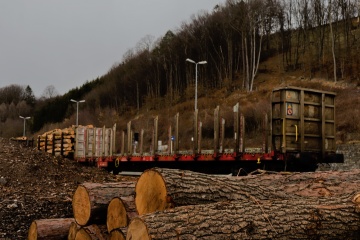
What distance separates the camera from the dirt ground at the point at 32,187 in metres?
7.47

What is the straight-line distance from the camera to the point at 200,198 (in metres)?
4.55

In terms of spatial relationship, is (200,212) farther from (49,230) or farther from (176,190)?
(49,230)

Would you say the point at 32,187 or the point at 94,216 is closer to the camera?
the point at 94,216

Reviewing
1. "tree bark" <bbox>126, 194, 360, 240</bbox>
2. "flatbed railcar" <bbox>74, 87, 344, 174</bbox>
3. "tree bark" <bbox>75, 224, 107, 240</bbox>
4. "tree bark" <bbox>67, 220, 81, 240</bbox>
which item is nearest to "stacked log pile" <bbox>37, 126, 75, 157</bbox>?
"flatbed railcar" <bbox>74, 87, 344, 174</bbox>

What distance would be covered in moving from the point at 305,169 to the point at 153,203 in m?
7.54

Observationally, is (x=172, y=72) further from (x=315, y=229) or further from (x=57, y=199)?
(x=315, y=229)

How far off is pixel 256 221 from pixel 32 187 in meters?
9.20

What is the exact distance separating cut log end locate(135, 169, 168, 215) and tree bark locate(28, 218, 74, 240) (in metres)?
1.71

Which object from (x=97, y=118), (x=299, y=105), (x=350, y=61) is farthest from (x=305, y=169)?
(x=97, y=118)

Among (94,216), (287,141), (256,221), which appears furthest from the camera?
(287,141)

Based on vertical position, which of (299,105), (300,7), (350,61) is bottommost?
(299,105)

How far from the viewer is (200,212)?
396 centimetres

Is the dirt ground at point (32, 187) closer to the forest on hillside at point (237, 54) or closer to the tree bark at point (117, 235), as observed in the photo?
the tree bark at point (117, 235)

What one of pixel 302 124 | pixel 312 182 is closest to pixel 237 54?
pixel 302 124
